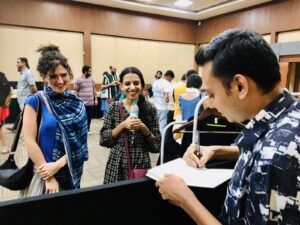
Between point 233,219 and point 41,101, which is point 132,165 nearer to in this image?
point 41,101

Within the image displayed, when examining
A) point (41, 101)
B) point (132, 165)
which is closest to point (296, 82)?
point (132, 165)

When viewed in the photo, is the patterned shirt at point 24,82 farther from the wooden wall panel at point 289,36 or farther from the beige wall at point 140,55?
the wooden wall panel at point 289,36

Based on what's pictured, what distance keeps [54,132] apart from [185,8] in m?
7.49

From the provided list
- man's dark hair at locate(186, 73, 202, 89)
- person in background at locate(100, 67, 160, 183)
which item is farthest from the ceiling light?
person in background at locate(100, 67, 160, 183)

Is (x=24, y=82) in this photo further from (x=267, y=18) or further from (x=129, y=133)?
(x=267, y=18)

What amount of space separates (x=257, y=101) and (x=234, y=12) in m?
8.08

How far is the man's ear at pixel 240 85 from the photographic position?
609mm

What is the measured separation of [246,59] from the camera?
598mm

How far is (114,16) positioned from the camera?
765 centimetres

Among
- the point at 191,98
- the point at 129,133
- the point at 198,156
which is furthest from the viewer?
the point at 191,98

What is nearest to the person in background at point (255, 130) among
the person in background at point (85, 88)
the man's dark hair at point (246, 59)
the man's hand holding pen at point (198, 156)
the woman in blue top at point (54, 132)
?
the man's dark hair at point (246, 59)

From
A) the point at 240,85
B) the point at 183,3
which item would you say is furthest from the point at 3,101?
the point at 183,3

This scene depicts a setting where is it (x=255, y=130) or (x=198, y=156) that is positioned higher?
(x=255, y=130)

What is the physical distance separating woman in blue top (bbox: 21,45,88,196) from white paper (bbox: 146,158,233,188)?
27.4 inches
